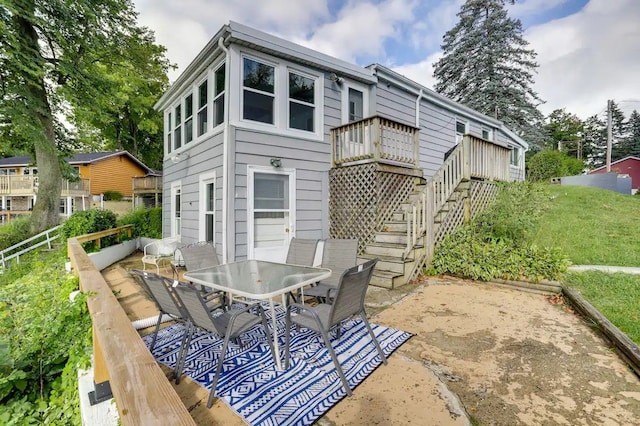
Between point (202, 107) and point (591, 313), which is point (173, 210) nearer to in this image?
point (202, 107)

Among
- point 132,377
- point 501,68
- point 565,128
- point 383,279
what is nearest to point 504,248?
point 383,279

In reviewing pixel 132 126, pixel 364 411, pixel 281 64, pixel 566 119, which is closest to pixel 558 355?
pixel 364 411

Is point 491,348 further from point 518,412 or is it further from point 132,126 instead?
point 132,126

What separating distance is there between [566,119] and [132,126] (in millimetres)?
48508

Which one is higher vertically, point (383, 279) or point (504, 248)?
point (504, 248)

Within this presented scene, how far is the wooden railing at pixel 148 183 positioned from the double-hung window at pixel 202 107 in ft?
34.6


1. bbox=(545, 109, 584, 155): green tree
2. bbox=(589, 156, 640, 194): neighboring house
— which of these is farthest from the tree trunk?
bbox=(545, 109, 584, 155): green tree

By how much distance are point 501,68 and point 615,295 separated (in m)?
23.3

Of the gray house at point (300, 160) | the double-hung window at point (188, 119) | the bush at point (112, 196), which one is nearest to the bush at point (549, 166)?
the gray house at point (300, 160)

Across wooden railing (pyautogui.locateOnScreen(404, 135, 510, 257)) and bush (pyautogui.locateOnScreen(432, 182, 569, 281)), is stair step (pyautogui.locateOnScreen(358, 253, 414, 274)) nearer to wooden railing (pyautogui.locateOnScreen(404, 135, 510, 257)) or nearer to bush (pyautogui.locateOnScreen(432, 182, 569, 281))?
wooden railing (pyautogui.locateOnScreen(404, 135, 510, 257))

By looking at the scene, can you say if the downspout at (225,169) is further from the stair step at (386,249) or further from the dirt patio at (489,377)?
the stair step at (386,249)

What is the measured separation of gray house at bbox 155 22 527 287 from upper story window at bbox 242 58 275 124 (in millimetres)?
21

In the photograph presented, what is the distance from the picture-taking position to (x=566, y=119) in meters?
37.0

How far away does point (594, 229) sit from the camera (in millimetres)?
7246
